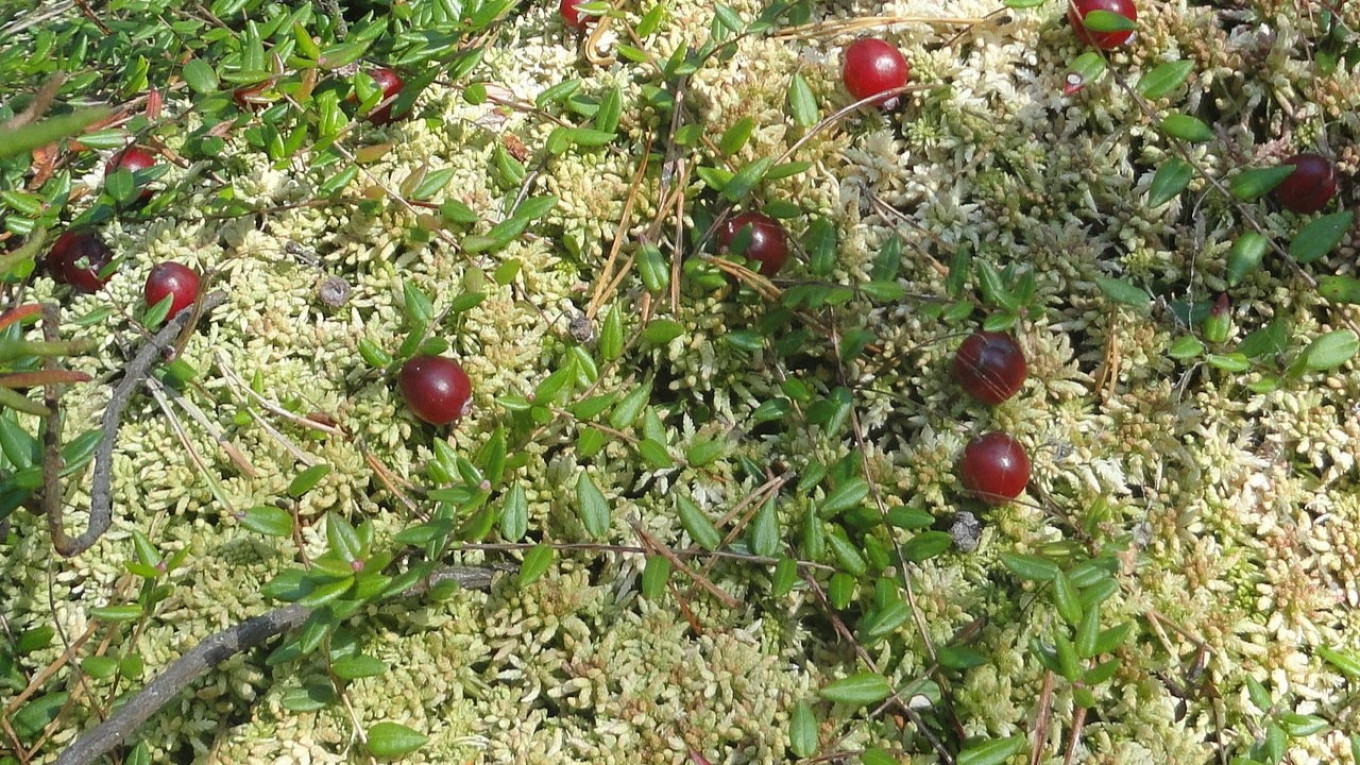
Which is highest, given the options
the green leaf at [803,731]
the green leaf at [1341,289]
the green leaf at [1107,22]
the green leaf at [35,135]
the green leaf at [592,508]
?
the green leaf at [35,135]

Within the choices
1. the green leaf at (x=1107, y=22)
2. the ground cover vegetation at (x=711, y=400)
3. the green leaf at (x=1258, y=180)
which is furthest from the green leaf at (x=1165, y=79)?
the green leaf at (x=1258, y=180)

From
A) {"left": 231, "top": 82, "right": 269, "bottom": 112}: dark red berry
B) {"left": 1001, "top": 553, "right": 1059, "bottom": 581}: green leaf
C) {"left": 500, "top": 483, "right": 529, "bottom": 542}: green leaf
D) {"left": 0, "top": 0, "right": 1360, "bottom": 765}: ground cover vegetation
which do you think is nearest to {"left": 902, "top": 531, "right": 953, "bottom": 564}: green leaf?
{"left": 0, "top": 0, "right": 1360, "bottom": 765}: ground cover vegetation

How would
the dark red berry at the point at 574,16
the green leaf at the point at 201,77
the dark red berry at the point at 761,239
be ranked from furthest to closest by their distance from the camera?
1. the dark red berry at the point at 574,16
2. the green leaf at the point at 201,77
3. the dark red berry at the point at 761,239

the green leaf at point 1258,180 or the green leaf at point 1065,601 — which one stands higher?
the green leaf at point 1258,180

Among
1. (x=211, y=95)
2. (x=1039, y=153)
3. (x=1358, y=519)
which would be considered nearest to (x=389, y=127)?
(x=211, y=95)

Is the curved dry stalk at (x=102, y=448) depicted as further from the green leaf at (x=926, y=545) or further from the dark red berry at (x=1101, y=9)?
the dark red berry at (x=1101, y=9)

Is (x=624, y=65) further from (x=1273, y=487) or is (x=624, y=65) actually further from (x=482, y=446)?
(x=1273, y=487)
